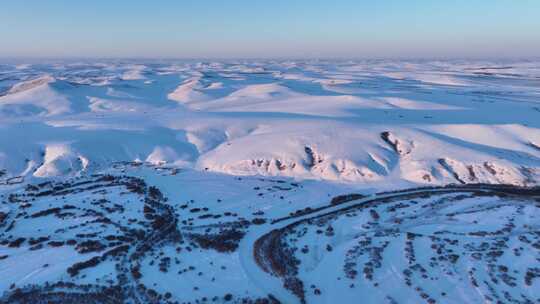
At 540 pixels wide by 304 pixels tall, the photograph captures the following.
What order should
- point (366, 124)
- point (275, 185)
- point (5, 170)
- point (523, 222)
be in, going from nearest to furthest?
point (523, 222) < point (275, 185) < point (5, 170) < point (366, 124)

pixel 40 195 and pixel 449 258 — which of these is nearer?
pixel 449 258

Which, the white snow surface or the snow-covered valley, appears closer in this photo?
the snow-covered valley

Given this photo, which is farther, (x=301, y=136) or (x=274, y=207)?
(x=301, y=136)

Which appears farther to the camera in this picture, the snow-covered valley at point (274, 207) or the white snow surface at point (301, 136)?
the white snow surface at point (301, 136)

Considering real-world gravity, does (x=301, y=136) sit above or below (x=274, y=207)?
above

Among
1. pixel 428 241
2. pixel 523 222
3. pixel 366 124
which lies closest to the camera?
pixel 428 241

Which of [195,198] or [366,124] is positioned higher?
[366,124]

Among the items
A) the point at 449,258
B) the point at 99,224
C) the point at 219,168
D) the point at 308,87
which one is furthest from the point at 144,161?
the point at 308,87

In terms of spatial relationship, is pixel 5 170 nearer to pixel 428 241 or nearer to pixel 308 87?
pixel 428 241
